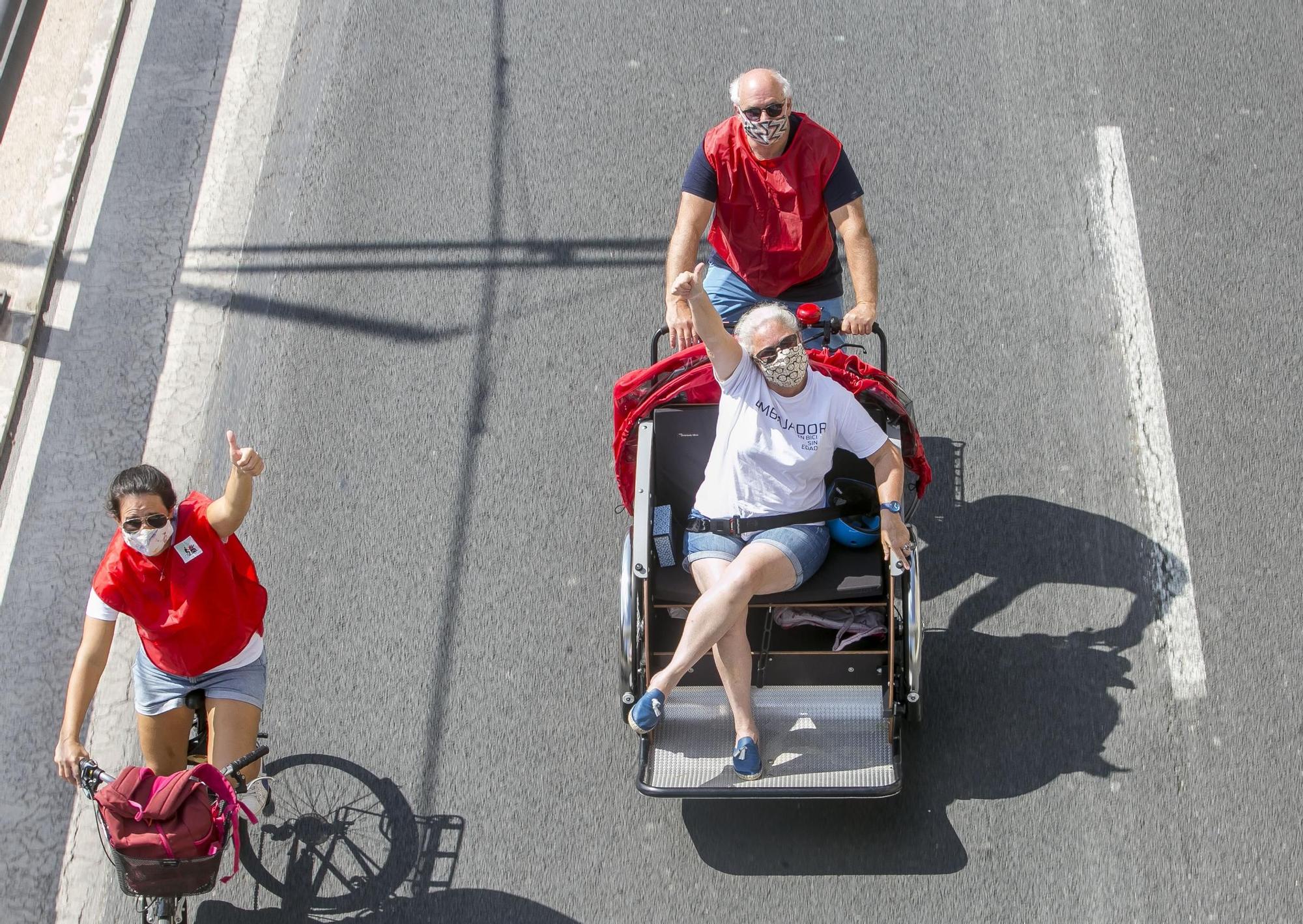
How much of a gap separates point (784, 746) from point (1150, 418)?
2464mm

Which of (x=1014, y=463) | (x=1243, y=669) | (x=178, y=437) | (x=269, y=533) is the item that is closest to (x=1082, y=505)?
(x=1014, y=463)

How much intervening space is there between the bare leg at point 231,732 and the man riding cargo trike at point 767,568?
140cm

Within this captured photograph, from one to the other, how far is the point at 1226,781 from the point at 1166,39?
4.39m

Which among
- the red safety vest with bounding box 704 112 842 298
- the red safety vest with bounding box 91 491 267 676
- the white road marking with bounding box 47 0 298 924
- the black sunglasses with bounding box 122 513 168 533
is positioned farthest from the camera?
the white road marking with bounding box 47 0 298 924

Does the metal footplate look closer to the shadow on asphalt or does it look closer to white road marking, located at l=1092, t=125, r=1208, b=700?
the shadow on asphalt

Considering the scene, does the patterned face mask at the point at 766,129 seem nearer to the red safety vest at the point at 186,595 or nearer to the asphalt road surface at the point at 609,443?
the asphalt road surface at the point at 609,443

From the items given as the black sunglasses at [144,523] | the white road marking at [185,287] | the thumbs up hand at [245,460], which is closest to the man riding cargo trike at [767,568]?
the thumbs up hand at [245,460]

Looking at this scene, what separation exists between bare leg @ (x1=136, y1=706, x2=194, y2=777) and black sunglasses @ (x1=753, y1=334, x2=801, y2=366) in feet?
8.23

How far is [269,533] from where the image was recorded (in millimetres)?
6613

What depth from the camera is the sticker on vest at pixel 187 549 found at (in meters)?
5.32

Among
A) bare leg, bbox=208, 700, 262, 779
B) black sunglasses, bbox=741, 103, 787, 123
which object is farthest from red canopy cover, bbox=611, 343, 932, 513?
bare leg, bbox=208, 700, 262, 779

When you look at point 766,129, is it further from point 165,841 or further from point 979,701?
point 165,841

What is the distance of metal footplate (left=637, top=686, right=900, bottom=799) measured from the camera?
17.5ft

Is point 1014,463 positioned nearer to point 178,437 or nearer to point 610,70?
point 610,70
